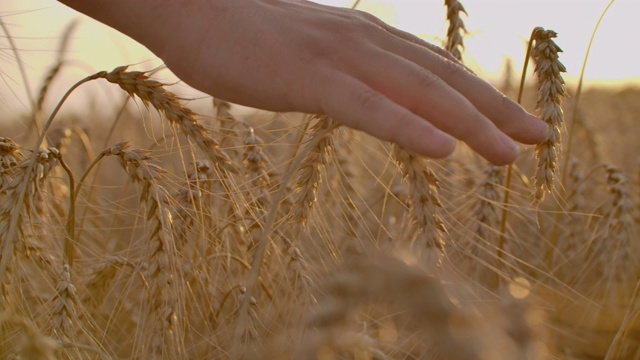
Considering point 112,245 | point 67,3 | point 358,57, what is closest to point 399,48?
point 358,57

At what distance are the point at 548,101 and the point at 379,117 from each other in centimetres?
54

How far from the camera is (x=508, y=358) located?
91 centimetres

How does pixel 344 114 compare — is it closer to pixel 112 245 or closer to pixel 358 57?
pixel 358 57

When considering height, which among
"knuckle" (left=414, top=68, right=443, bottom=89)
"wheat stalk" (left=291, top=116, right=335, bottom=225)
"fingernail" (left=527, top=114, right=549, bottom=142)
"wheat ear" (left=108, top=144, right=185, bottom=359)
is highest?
"knuckle" (left=414, top=68, right=443, bottom=89)

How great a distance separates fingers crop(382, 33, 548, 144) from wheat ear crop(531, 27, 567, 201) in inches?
2.5

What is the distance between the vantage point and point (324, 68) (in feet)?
4.23

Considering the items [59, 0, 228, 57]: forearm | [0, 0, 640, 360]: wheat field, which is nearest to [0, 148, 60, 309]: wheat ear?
[0, 0, 640, 360]: wheat field

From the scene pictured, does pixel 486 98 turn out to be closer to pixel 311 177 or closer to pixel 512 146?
pixel 512 146

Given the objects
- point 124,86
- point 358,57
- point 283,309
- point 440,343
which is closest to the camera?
point 440,343

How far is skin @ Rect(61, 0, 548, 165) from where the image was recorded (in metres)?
1.24

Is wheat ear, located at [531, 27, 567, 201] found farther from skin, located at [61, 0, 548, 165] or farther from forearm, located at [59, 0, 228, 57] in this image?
forearm, located at [59, 0, 228, 57]

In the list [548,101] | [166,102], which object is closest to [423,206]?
[548,101]

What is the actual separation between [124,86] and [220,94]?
19cm

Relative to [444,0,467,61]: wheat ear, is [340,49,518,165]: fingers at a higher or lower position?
lower
